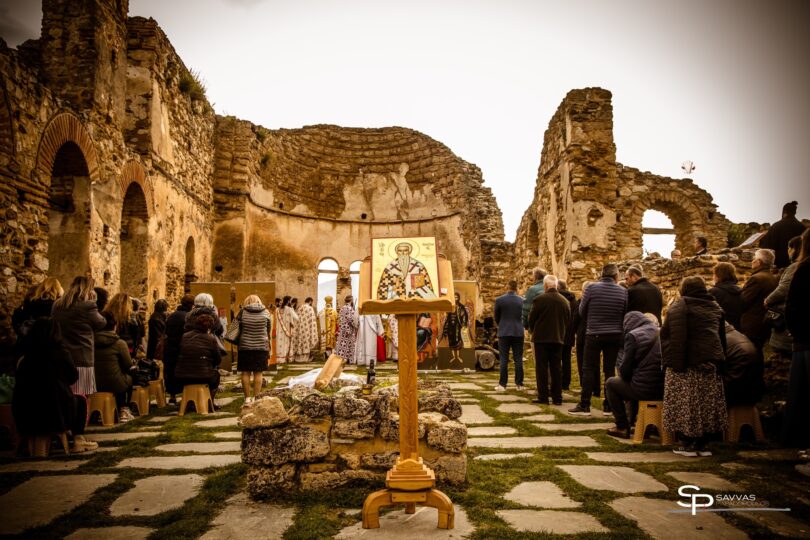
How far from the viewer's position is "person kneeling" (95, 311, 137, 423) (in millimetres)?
5461

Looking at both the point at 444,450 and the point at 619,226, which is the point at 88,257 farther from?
the point at 619,226

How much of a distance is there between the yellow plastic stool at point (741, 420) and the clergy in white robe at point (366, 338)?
8156mm

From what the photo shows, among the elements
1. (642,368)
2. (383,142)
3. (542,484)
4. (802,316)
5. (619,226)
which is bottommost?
(542,484)

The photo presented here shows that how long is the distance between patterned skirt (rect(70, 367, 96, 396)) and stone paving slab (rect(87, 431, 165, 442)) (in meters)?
0.43

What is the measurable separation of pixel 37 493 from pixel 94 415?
2633 mm

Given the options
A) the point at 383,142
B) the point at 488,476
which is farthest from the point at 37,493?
the point at 383,142

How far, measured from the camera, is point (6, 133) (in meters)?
6.11

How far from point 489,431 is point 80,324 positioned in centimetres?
411

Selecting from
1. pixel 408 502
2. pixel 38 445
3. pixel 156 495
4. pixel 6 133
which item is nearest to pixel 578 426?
pixel 408 502

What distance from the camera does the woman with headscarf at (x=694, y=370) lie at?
13.8 ft

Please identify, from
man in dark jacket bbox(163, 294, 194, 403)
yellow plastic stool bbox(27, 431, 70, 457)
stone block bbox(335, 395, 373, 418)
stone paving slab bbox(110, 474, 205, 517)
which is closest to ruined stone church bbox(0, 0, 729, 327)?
man in dark jacket bbox(163, 294, 194, 403)

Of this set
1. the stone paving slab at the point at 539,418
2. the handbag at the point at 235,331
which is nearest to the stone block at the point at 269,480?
the stone paving slab at the point at 539,418

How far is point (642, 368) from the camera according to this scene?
4770 mm

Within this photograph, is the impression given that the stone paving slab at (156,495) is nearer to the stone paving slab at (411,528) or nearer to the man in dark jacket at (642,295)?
the stone paving slab at (411,528)
